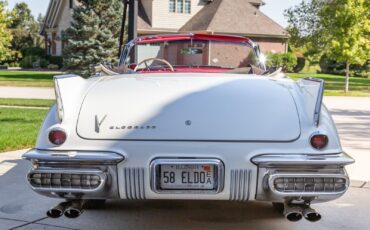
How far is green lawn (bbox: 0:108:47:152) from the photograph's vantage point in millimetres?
7949

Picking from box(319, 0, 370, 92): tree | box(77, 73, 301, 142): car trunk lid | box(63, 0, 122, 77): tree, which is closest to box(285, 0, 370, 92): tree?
box(319, 0, 370, 92): tree

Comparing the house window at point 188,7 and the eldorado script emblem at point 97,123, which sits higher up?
the house window at point 188,7

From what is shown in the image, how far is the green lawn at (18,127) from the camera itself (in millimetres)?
7949

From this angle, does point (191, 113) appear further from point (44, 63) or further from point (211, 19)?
point (44, 63)

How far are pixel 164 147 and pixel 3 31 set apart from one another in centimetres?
1017

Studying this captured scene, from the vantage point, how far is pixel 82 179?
348cm

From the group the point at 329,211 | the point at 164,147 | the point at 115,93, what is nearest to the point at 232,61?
the point at 329,211

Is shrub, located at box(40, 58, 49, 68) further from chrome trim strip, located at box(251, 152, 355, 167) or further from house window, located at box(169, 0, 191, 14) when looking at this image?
chrome trim strip, located at box(251, 152, 355, 167)

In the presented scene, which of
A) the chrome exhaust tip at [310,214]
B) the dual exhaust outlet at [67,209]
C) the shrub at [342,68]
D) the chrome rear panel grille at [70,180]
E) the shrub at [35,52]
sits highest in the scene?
the chrome rear panel grille at [70,180]

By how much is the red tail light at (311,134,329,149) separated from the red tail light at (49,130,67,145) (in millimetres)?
1642

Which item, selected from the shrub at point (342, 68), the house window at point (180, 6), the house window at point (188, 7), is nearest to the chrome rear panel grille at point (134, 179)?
the house window at point (180, 6)

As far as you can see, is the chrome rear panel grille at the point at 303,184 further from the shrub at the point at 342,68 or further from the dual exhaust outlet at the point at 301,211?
the shrub at the point at 342,68

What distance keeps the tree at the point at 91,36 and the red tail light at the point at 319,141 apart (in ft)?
84.9

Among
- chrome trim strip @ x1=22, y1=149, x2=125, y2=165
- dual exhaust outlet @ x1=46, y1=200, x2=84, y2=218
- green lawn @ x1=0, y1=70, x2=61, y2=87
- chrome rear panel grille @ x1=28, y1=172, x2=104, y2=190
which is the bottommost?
green lawn @ x1=0, y1=70, x2=61, y2=87
